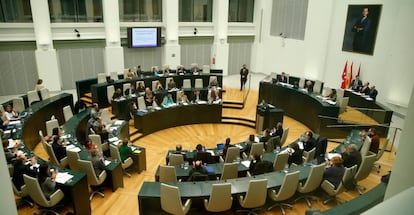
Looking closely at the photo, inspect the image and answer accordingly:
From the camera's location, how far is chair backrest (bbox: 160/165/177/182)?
676 cm

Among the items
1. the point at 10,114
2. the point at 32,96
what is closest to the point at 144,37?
the point at 32,96

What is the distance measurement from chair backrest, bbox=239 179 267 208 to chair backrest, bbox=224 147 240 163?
7.55ft

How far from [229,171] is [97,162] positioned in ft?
10.4

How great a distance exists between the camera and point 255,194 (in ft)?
19.2

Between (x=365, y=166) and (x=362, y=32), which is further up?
(x=362, y=32)

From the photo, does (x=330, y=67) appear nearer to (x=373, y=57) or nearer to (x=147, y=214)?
(x=373, y=57)

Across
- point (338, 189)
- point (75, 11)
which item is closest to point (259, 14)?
point (75, 11)

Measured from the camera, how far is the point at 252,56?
74.4 ft

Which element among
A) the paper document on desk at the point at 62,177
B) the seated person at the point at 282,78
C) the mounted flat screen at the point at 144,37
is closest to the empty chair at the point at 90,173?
the paper document on desk at the point at 62,177

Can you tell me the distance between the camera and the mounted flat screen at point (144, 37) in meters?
17.7

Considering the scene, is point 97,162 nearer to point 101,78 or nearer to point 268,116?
point 268,116

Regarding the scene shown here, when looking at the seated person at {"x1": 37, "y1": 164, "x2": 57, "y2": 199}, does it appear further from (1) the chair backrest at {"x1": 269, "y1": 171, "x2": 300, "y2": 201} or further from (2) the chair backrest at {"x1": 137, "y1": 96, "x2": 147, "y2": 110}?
(2) the chair backrest at {"x1": 137, "y1": 96, "x2": 147, "y2": 110}

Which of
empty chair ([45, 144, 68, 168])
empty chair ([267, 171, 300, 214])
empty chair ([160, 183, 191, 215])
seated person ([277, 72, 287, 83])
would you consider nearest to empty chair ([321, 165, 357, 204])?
empty chair ([267, 171, 300, 214])

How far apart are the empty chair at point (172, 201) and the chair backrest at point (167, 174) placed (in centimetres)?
117
